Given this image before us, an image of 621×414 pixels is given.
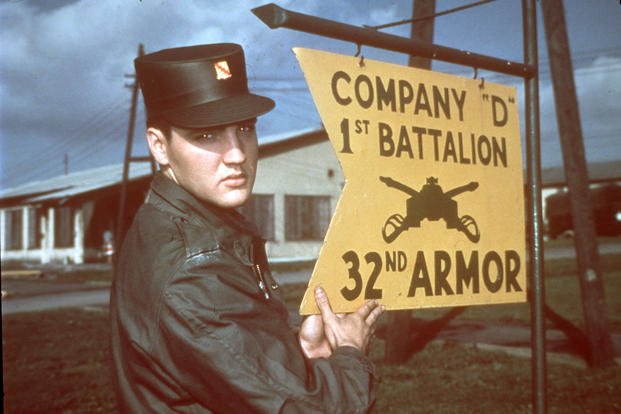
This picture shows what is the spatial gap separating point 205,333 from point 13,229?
123 feet

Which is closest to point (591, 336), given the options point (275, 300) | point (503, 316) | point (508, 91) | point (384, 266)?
point (503, 316)

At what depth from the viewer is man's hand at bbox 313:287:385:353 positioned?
1840 mm

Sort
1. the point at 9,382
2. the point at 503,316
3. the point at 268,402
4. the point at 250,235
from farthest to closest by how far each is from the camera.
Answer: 1. the point at 503,316
2. the point at 9,382
3. the point at 250,235
4. the point at 268,402

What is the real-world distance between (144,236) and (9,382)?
6.41m

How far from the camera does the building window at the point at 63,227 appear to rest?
31016 mm

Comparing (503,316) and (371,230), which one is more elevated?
(371,230)

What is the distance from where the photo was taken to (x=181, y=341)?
1.48 metres

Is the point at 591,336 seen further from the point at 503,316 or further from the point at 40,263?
the point at 40,263

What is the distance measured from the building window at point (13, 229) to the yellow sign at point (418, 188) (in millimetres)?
36066

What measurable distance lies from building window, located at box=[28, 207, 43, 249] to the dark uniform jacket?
33.9 meters

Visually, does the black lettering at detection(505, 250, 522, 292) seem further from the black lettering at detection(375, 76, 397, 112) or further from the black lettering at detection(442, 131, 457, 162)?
the black lettering at detection(375, 76, 397, 112)

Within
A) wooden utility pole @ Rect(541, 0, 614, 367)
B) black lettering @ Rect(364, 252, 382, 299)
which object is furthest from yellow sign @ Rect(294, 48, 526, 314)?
wooden utility pole @ Rect(541, 0, 614, 367)

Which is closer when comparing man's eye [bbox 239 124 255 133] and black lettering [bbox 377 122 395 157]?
man's eye [bbox 239 124 255 133]

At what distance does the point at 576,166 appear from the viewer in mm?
7418
